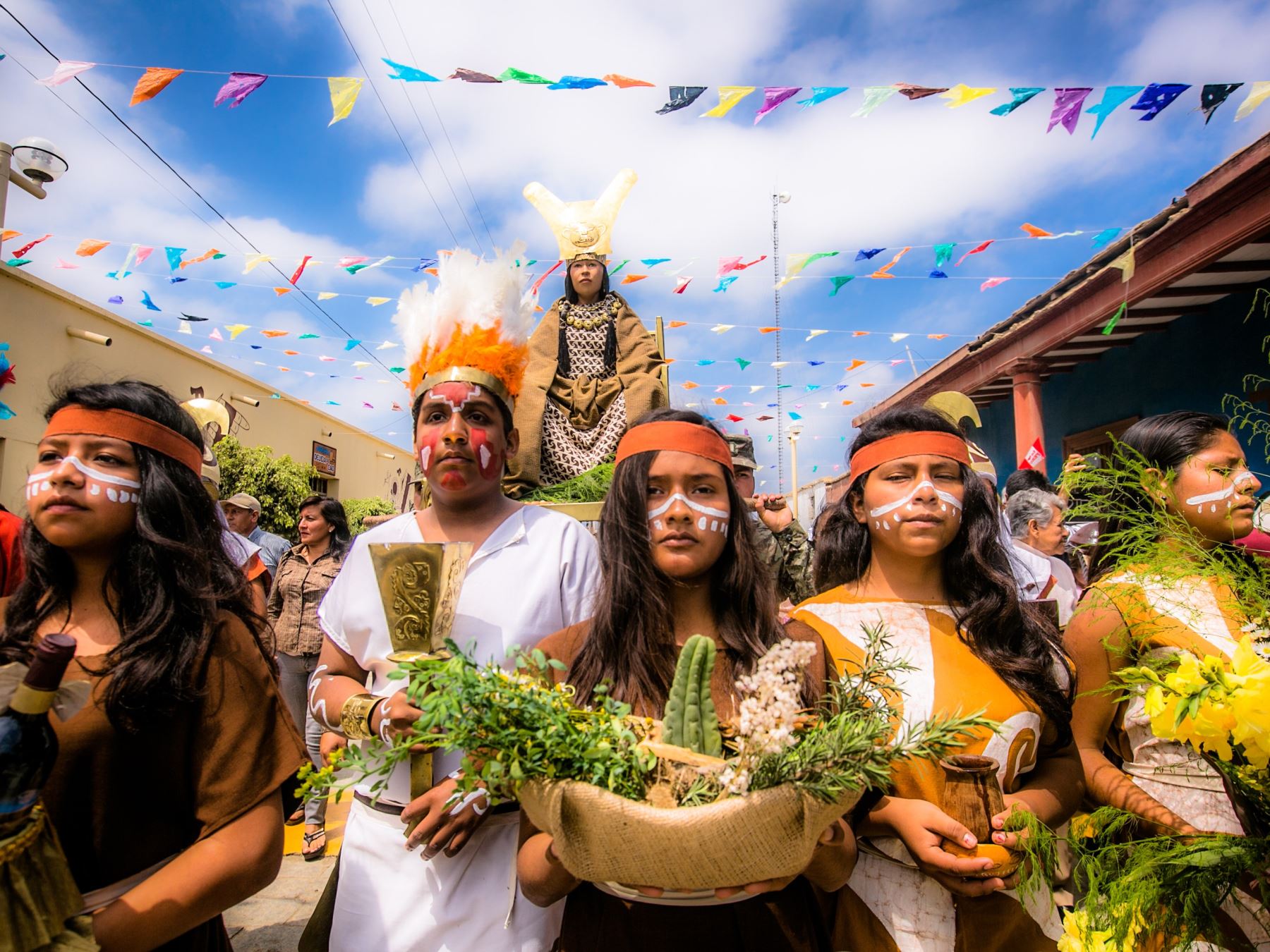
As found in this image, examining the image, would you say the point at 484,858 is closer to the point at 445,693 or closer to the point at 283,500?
the point at 445,693

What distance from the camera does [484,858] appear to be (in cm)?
195

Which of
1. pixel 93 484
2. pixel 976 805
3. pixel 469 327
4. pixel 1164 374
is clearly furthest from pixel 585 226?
pixel 1164 374

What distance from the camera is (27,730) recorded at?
1.21m

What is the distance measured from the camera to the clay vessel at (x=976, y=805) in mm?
1603

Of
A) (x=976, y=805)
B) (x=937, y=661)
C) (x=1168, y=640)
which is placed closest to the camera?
(x=976, y=805)

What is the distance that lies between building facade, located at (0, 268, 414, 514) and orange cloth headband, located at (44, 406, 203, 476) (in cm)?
28

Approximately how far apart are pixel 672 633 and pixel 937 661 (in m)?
0.75

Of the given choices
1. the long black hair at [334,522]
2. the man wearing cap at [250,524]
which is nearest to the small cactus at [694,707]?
the long black hair at [334,522]

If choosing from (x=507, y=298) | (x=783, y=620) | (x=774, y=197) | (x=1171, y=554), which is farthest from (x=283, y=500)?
(x=1171, y=554)

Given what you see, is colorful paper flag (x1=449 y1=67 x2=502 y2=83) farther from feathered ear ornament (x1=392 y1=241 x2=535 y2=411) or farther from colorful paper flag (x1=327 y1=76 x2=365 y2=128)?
feathered ear ornament (x1=392 y1=241 x2=535 y2=411)

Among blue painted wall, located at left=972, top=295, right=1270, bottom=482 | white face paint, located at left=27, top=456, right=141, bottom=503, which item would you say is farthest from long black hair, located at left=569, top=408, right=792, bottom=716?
blue painted wall, located at left=972, top=295, right=1270, bottom=482

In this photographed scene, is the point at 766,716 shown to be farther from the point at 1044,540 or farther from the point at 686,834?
the point at 1044,540

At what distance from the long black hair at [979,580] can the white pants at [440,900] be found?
129 centimetres

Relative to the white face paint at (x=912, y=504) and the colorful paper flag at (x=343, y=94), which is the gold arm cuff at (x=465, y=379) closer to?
the white face paint at (x=912, y=504)
